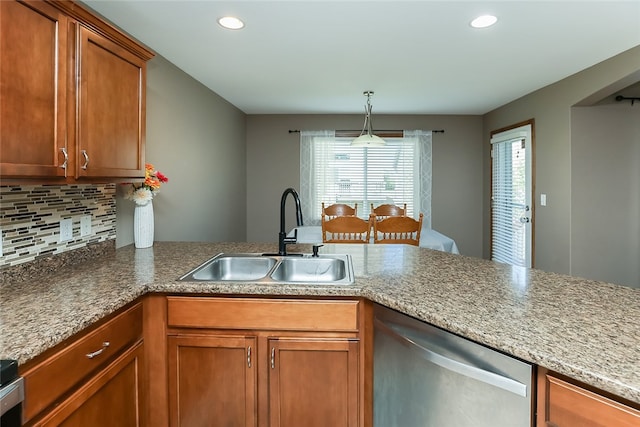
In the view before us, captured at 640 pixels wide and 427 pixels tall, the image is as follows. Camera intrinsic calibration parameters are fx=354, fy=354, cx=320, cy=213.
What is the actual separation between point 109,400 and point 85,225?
101cm

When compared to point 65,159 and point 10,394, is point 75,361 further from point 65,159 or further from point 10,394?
point 65,159

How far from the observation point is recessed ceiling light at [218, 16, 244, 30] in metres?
2.08

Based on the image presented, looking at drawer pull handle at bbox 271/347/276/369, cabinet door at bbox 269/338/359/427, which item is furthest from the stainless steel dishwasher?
drawer pull handle at bbox 271/347/276/369

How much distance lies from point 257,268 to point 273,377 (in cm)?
66

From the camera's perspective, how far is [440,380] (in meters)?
1.11

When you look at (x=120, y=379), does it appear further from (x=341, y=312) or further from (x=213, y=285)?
(x=341, y=312)

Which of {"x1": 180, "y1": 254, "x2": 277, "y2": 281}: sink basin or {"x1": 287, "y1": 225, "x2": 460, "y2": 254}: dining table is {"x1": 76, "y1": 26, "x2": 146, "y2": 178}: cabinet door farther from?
{"x1": 287, "y1": 225, "x2": 460, "y2": 254}: dining table

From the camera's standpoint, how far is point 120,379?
1.28m

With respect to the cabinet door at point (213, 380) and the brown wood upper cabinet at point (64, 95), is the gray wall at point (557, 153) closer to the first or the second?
the cabinet door at point (213, 380)

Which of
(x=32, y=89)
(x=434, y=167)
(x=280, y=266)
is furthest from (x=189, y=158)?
(x=434, y=167)

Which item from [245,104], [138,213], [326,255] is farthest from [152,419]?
[245,104]

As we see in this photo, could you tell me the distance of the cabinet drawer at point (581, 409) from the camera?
75cm

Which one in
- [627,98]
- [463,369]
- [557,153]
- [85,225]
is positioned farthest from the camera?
[557,153]

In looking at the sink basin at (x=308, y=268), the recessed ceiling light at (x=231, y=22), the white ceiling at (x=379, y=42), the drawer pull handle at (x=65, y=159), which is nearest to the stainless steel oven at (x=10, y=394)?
the drawer pull handle at (x=65, y=159)
